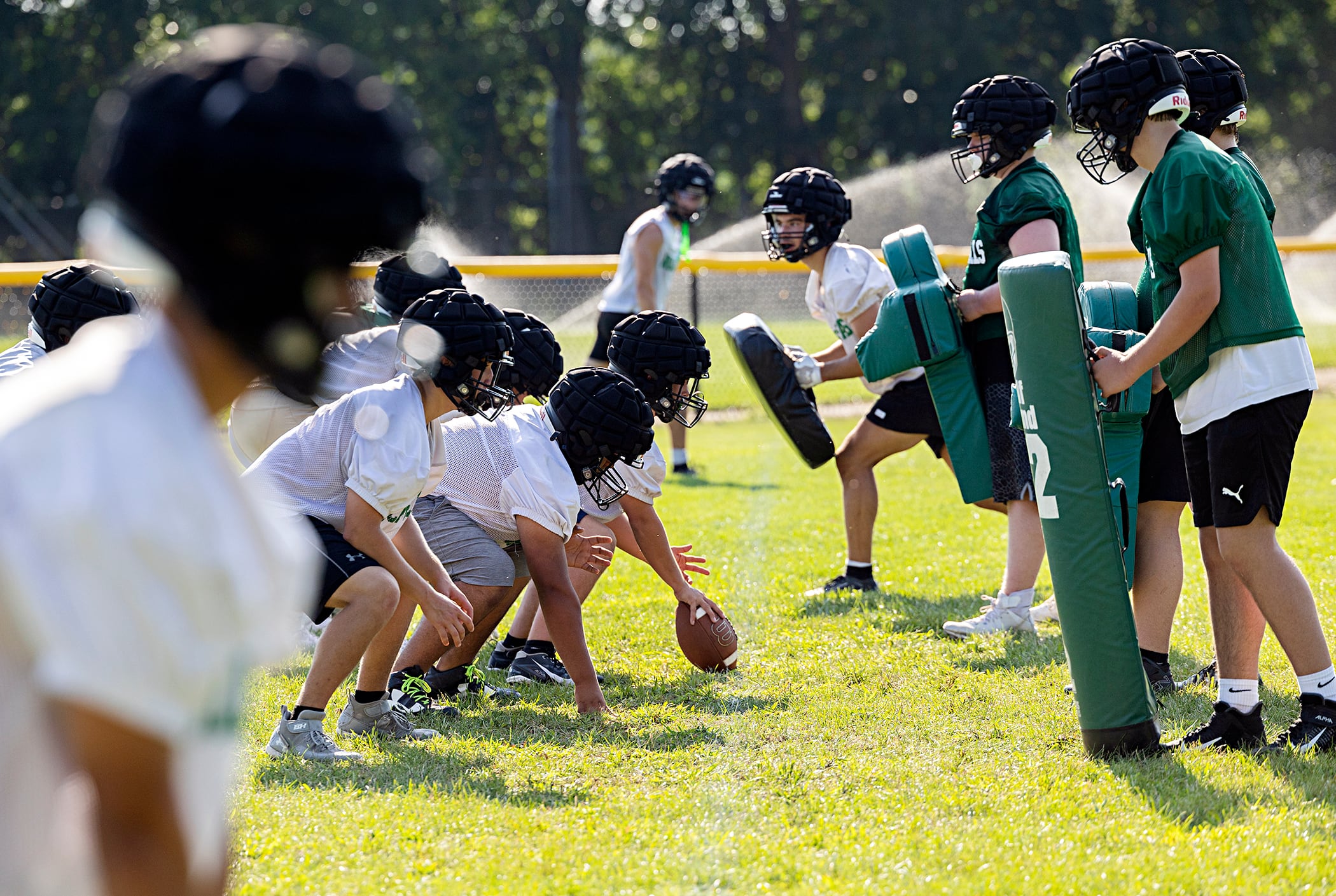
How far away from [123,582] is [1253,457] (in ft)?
11.2

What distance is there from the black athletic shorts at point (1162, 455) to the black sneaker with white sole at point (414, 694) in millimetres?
2624

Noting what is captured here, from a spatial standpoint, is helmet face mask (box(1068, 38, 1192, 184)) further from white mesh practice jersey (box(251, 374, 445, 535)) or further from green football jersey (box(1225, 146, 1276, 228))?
white mesh practice jersey (box(251, 374, 445, 535))

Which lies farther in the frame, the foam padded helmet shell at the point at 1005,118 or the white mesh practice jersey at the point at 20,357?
the foam padded helmet shell at the point at 1005,118

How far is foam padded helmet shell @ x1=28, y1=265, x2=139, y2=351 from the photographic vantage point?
185 inches

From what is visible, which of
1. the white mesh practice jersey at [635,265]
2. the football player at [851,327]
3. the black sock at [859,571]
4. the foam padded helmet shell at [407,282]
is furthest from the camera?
the white mesh practice jersey at [635,265]

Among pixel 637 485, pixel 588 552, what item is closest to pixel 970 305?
pixel 637 485

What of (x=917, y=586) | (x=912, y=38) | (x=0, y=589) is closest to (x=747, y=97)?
(x=912, y=38)

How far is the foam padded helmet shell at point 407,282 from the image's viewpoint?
5695 millimetres

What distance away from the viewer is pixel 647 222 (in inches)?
384

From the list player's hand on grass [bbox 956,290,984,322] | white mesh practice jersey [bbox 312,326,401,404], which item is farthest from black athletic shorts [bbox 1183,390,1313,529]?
white mesh practice jersey [bbox 312,326,401,404]

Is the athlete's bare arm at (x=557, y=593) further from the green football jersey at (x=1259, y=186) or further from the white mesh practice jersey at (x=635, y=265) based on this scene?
the white mesh practice jersey at (x=635, y=265)

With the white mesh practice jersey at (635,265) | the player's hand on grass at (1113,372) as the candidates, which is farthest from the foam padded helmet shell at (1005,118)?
the white mesh practice jersey at (635,265)

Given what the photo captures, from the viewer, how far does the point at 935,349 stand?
5.49 m

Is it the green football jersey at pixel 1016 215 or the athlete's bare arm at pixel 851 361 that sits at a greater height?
the green football jersey at pixel 1016 215
